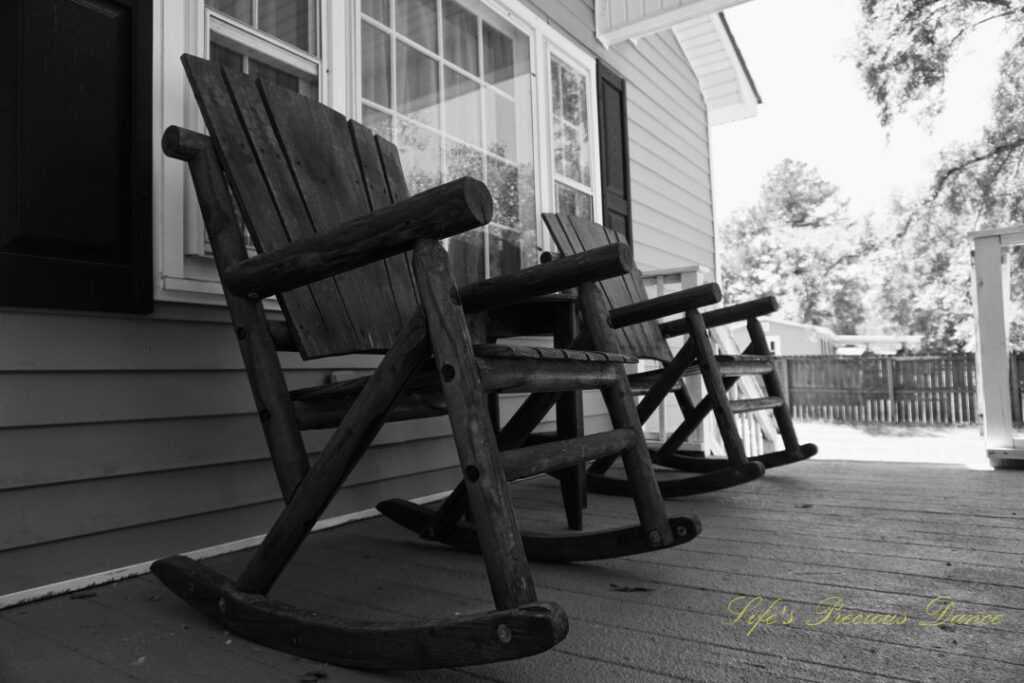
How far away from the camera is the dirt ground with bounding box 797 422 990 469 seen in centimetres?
848

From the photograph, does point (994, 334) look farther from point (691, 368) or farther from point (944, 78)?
point (944, 78)

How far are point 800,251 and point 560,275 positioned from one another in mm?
27207

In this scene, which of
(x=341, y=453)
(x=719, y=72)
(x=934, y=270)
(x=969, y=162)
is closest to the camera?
(x=341, y=453)

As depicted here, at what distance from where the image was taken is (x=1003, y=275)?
123 inches

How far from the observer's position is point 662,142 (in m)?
5.03

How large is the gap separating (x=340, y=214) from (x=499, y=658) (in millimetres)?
1205

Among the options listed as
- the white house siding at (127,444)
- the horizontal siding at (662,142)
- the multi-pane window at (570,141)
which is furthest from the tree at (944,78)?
the white house siding at (127,444)

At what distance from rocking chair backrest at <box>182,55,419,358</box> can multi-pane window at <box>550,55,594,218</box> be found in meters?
1.84

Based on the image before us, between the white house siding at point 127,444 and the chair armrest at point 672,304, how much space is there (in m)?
0.91

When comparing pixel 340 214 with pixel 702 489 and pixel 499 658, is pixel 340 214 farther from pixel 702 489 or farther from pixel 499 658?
pixel 702 489

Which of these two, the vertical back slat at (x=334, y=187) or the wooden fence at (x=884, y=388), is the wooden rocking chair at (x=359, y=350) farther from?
the wooden fence at (x=884, y=388)

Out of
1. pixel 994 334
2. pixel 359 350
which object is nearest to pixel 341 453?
pixel 359 350

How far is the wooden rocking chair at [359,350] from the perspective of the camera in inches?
39.1

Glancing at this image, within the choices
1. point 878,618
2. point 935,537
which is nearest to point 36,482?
point 878,618
